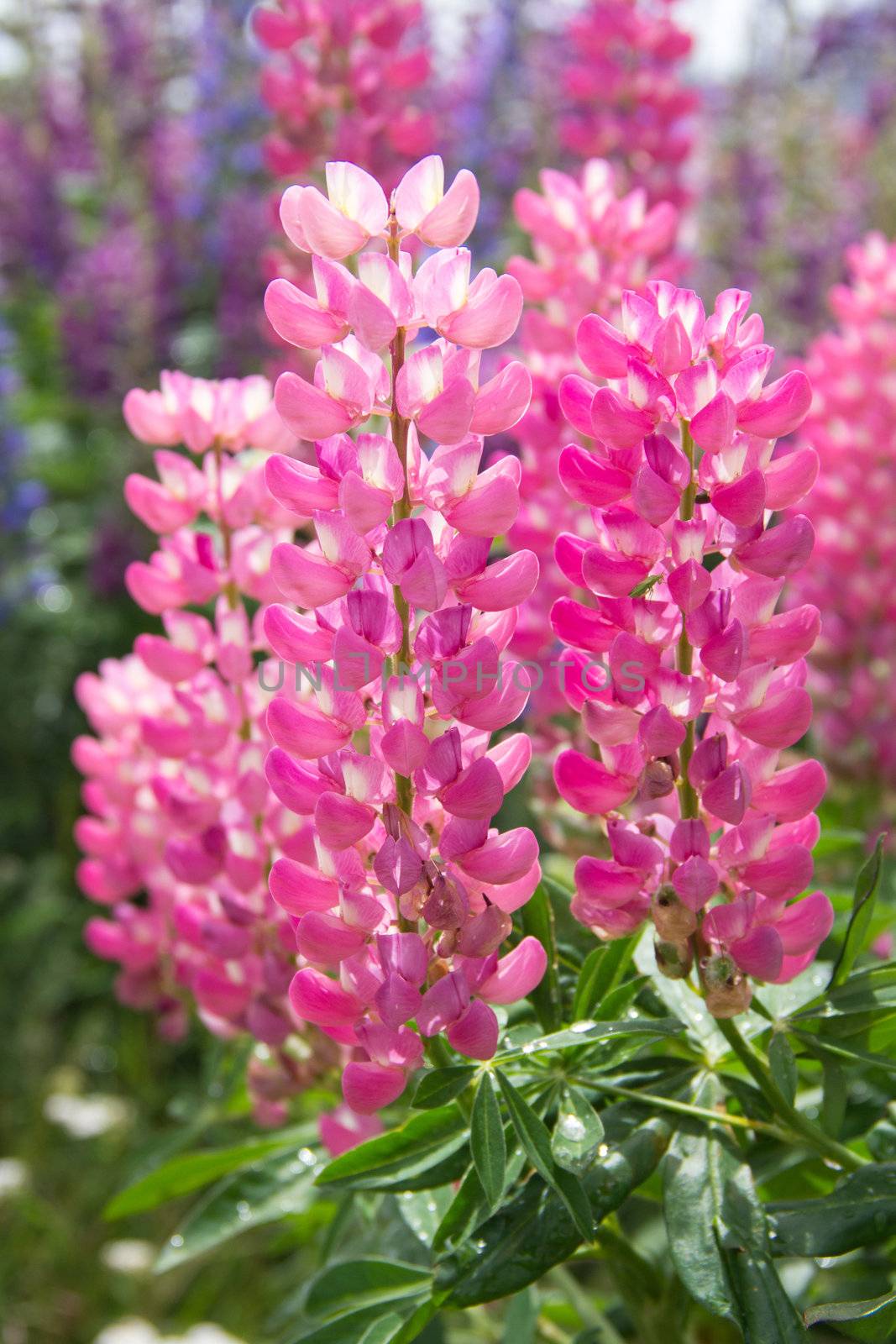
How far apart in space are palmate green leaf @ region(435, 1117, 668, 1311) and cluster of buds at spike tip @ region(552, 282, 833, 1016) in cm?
9

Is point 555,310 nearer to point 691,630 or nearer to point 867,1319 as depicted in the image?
point 691,630

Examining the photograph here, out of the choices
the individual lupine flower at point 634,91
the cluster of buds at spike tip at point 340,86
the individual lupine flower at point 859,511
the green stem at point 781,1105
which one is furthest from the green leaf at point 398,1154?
the individual lupine flower at point 634,91

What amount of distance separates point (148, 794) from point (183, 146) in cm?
328

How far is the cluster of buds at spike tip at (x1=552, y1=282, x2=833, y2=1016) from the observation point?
0.61 metres

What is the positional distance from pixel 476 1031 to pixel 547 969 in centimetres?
12

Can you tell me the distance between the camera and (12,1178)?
2.12 meters

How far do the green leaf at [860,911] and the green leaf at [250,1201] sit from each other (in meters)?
0.41

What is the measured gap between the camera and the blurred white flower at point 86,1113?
2.22 metres

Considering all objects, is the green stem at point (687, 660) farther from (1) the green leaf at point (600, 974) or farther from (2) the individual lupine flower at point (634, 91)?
(2) the individual lupine flower at point (634, 91)

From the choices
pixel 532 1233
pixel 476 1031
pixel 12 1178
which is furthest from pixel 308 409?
pixel 12 1178

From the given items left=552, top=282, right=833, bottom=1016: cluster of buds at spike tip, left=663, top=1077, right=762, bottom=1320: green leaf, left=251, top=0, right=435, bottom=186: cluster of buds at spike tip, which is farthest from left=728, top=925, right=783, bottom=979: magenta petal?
left=251, top=0, right=435, bottom=186: cluster of buds at spike tip

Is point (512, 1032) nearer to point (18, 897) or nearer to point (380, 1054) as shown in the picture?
point (380, 1054)

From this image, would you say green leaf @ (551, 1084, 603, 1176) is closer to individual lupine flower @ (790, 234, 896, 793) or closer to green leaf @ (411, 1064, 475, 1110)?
green leaf @ (411, 1064, 475, 1110)

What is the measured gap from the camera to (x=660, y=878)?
0.64 m
